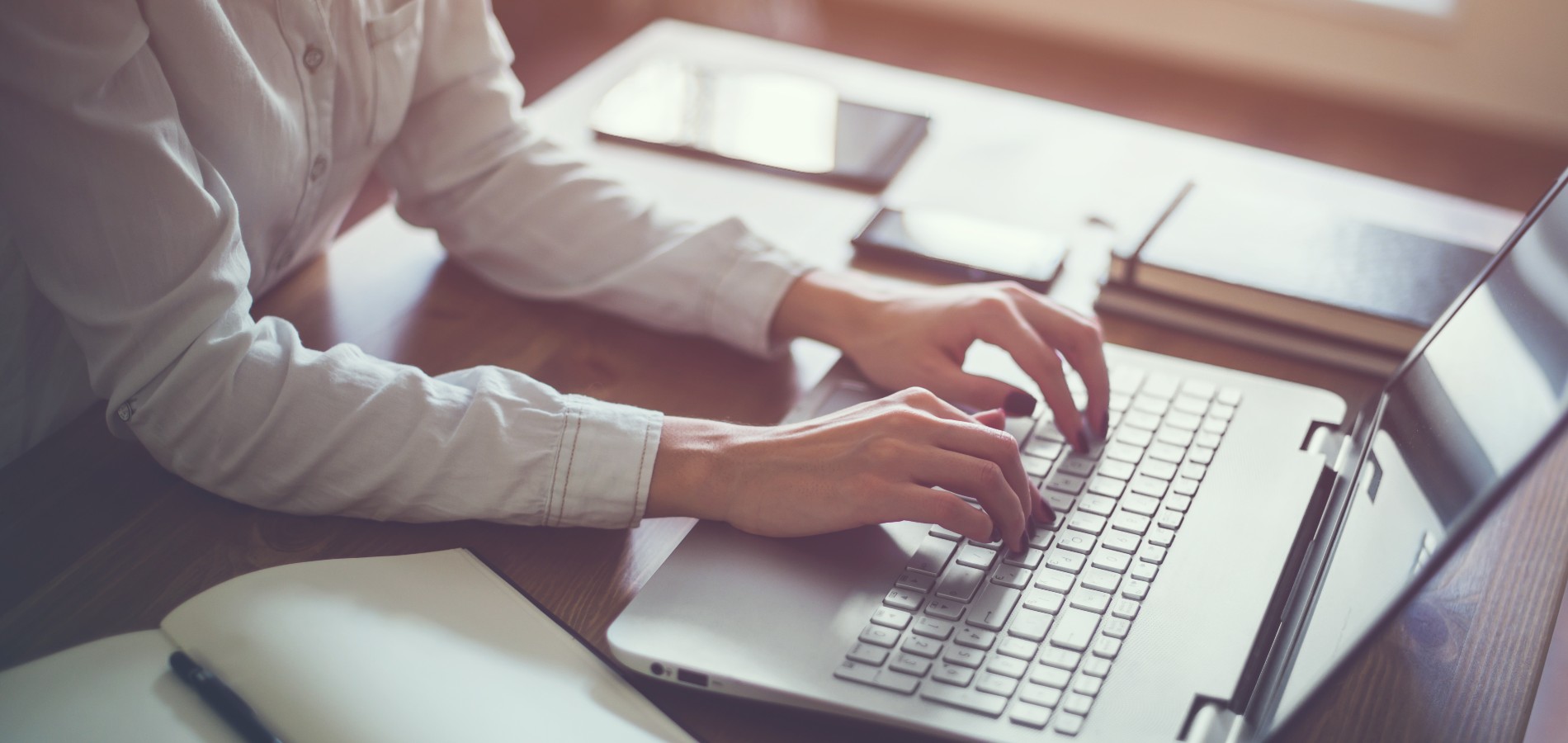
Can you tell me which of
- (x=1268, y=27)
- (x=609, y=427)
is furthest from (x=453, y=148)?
(x=1268, y=27)

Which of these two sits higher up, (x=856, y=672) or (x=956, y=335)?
(x=956, y=335)

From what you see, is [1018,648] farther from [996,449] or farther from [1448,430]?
[1448,430]

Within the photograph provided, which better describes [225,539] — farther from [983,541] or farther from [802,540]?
[983,541]

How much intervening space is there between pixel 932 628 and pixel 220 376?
41 centimetres

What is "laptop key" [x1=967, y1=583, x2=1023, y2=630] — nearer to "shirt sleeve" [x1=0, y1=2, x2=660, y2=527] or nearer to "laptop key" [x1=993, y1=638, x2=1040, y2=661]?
"laptop key" [x1=993, y1=638, x2=1040, y2=661]

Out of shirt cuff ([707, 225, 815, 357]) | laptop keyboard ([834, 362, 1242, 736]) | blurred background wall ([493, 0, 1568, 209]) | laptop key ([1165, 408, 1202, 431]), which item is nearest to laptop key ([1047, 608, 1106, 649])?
laptop keyboard ([834, 362, 1242, 736])

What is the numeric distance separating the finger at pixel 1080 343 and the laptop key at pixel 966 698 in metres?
0.26

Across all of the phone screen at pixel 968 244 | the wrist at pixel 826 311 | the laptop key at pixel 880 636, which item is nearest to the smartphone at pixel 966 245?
the phone screen at pixel 968 244

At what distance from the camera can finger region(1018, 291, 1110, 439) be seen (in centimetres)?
79

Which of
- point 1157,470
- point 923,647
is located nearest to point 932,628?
point 923,647

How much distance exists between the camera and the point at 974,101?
1.28 m

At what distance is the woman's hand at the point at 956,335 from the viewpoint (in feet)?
2.60

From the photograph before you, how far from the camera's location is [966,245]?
3.28ft

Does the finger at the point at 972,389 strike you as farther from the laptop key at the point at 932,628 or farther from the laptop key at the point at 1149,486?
the laptop key at the point at 932,628
